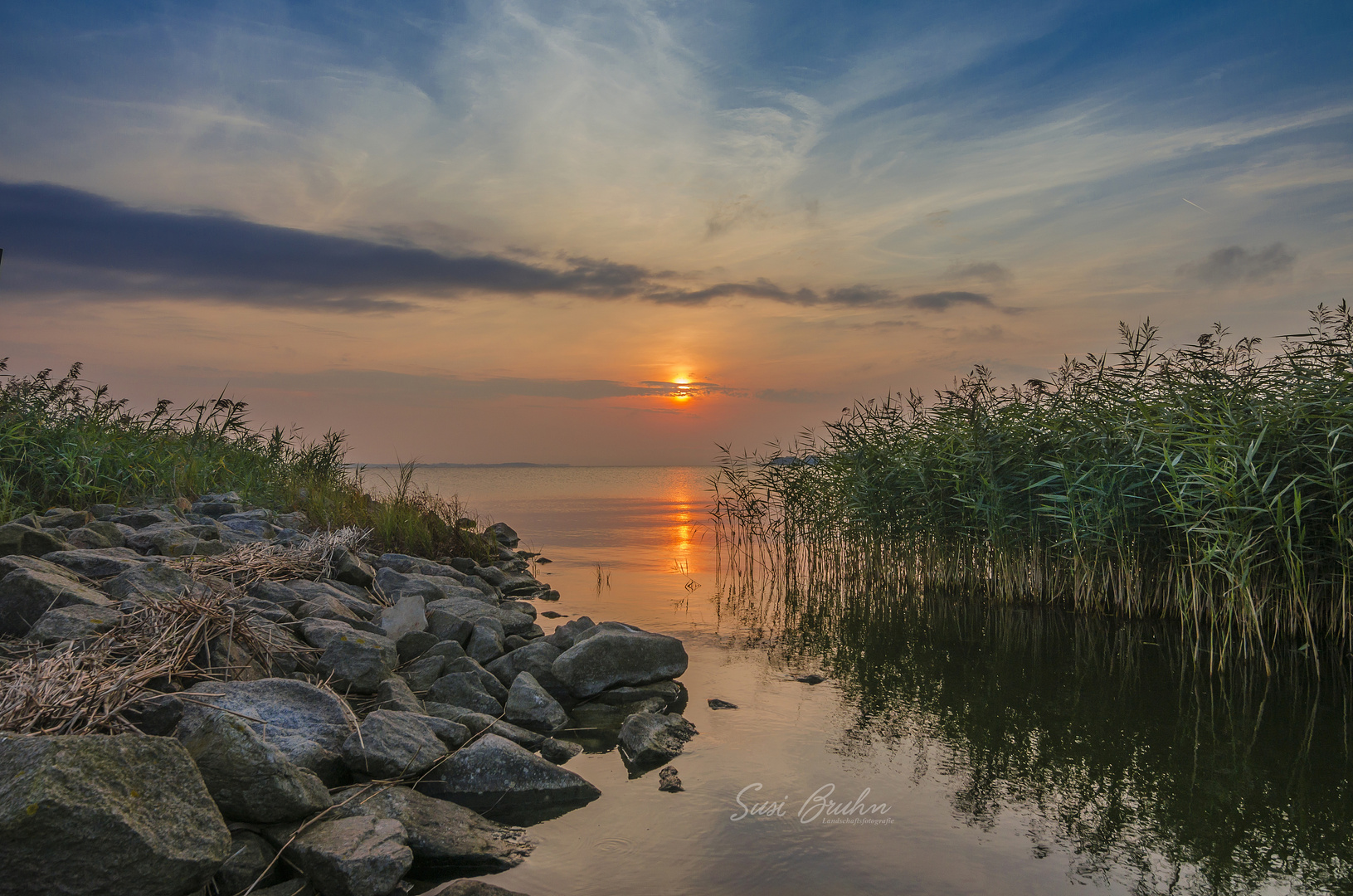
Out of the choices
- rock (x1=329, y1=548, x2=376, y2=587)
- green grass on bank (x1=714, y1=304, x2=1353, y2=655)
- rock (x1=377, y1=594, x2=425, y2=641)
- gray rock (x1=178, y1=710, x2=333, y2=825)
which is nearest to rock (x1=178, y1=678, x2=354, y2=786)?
gray rock (x1=178, y1=710, x2=333, y2=825)

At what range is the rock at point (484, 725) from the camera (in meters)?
5.18

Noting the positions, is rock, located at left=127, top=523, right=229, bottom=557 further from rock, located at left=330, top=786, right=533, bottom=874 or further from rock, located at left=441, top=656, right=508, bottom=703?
rock, located at left=330, top=786, right=533, bottom=874

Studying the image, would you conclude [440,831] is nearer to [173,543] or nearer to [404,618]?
[404,618]

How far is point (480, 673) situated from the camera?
6.18m

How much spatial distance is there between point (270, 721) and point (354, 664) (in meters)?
1.16

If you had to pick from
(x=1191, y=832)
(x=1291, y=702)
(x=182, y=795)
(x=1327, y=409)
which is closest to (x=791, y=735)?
(x=1191, y=832)

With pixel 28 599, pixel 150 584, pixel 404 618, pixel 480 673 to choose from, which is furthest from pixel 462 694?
pixel 28 599

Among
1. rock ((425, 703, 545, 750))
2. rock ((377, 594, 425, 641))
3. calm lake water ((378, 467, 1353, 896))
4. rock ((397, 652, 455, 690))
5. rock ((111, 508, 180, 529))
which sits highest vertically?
rock ((111, 508, 180, 529))

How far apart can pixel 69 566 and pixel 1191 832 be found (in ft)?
25.0

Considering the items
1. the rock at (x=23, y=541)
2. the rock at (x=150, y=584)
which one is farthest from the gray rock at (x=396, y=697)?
the rock at (x=23, y=541)

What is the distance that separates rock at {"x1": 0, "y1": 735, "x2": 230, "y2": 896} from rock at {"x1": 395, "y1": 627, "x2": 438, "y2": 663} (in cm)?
337

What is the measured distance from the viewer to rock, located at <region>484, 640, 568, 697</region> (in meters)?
6.56

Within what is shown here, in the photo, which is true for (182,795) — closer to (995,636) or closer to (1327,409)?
(995,636)

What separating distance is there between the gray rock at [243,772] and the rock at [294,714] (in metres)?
0.38
